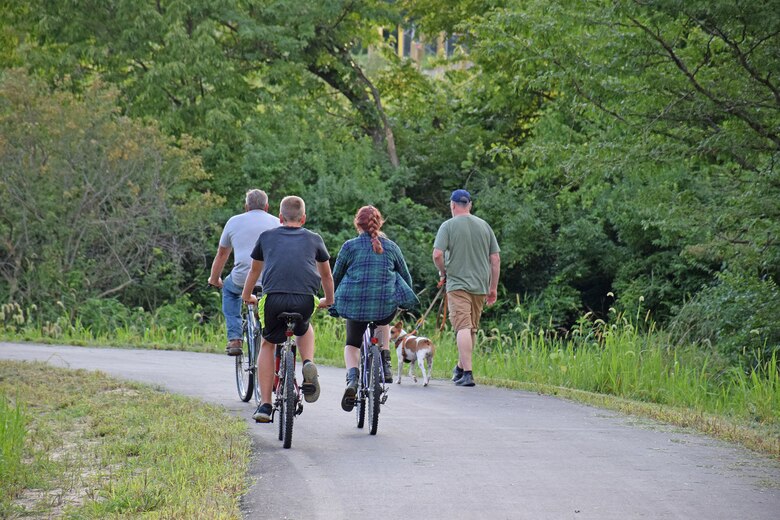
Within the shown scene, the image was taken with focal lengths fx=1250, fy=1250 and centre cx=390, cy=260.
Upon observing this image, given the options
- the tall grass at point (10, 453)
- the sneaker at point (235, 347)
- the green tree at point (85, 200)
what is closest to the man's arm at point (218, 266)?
the sneaker at point (235, 347)

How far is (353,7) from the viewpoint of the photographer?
3064 cm

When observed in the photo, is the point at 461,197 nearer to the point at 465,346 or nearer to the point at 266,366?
the point at 465,346

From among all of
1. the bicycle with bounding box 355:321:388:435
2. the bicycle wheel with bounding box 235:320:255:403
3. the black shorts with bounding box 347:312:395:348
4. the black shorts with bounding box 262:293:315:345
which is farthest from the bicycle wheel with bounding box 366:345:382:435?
the bicycle wheel with bounding box 235:320:255:403

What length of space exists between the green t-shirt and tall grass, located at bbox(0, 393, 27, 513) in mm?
6122

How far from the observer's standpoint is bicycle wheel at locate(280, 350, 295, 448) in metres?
8.99

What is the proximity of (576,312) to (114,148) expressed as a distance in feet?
36.1

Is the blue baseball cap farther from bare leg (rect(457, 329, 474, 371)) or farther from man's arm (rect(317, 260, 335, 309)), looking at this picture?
man's arm (rect(317, 260, 335, 309))

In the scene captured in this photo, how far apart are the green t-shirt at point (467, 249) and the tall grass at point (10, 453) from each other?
612cm


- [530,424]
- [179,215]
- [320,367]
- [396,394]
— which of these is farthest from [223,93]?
[530,424]

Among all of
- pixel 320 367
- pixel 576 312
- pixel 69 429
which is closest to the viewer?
pixel 69 429

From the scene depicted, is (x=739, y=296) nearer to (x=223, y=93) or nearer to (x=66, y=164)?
(x=66, y=164)

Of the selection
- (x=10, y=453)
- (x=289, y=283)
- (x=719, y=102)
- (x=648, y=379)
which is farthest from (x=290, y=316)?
(x=719, y=102)

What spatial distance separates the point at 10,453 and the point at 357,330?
324cm

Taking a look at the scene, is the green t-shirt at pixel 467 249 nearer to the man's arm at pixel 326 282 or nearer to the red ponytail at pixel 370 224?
the red ponytail at pixel 370 224
